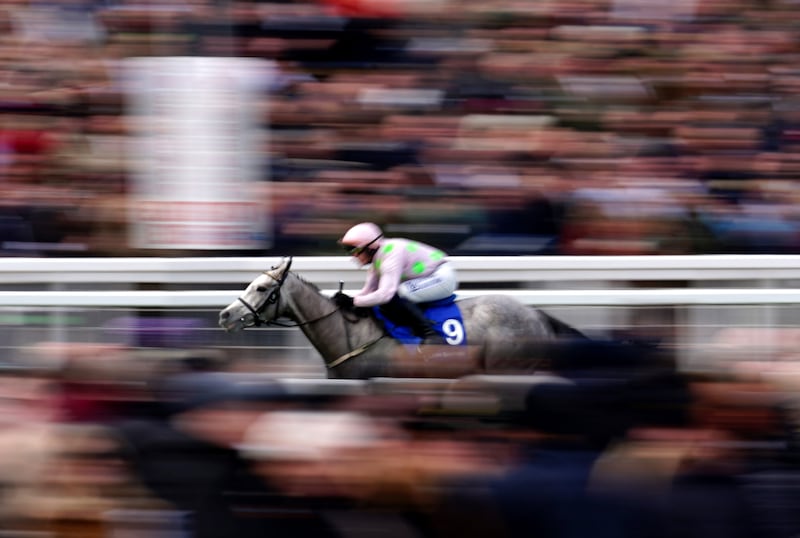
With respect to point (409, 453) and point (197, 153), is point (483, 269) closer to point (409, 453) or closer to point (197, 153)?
point (197, 153)

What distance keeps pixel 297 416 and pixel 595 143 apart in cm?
318

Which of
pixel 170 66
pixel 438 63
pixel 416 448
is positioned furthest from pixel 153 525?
pixel 438 63

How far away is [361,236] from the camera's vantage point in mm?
4801

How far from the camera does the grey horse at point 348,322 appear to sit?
14.8 feet

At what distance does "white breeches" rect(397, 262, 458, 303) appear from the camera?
482cm

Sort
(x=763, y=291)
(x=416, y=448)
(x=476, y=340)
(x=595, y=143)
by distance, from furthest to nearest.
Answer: (x=595, y=143) → (x=476, y=340) → (x=763, y=291) → (x=416, y=448)

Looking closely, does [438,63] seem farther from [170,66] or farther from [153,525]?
[153,525]

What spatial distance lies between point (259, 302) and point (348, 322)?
47 cm

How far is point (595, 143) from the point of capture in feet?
16.7

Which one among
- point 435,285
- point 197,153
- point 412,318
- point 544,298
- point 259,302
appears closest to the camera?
point 197,153

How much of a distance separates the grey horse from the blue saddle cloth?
0.03 m

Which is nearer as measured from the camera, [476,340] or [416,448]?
[416,448]

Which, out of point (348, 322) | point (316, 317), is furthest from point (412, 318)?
point (316, 317)

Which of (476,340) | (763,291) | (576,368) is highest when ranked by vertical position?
(576,368)
